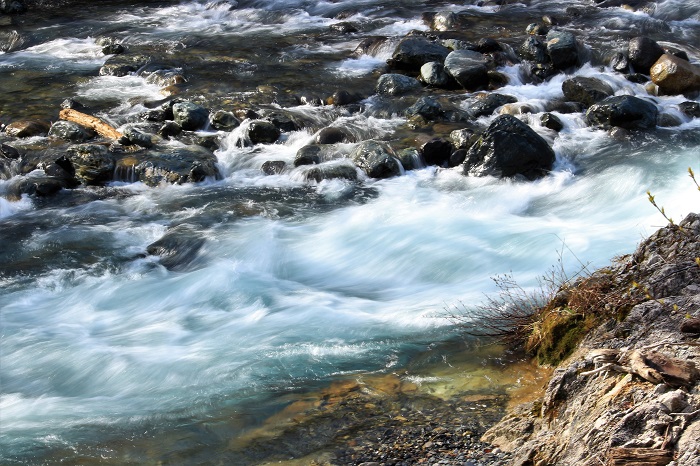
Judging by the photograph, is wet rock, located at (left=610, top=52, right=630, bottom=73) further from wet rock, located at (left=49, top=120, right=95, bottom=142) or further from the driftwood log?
the driftwood log

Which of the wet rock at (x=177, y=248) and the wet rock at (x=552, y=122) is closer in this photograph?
the wet rock at (x=177, y=248)

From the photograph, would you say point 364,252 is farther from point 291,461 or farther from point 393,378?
point 291,461

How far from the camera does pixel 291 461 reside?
199 inches

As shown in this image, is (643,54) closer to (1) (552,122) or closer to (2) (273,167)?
(1) (552,122)

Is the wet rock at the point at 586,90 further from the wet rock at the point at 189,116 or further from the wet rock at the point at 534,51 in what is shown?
the wet rock at the point at 189,116

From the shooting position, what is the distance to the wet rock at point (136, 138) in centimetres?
1201

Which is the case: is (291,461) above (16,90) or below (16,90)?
below

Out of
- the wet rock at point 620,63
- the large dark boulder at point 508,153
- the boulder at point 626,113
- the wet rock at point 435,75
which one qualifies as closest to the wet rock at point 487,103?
the wet rock at point 435,75

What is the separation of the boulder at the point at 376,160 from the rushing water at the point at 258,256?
235 millimetres

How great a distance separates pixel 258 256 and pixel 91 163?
12.1 ft

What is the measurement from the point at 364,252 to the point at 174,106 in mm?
5387

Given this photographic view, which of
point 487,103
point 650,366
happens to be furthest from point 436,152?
point 650,366

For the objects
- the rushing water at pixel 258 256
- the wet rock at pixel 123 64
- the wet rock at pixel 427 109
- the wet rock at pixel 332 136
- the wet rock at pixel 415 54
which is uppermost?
the wet rock at pixel 123 64

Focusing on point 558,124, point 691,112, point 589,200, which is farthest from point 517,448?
point 691,112
